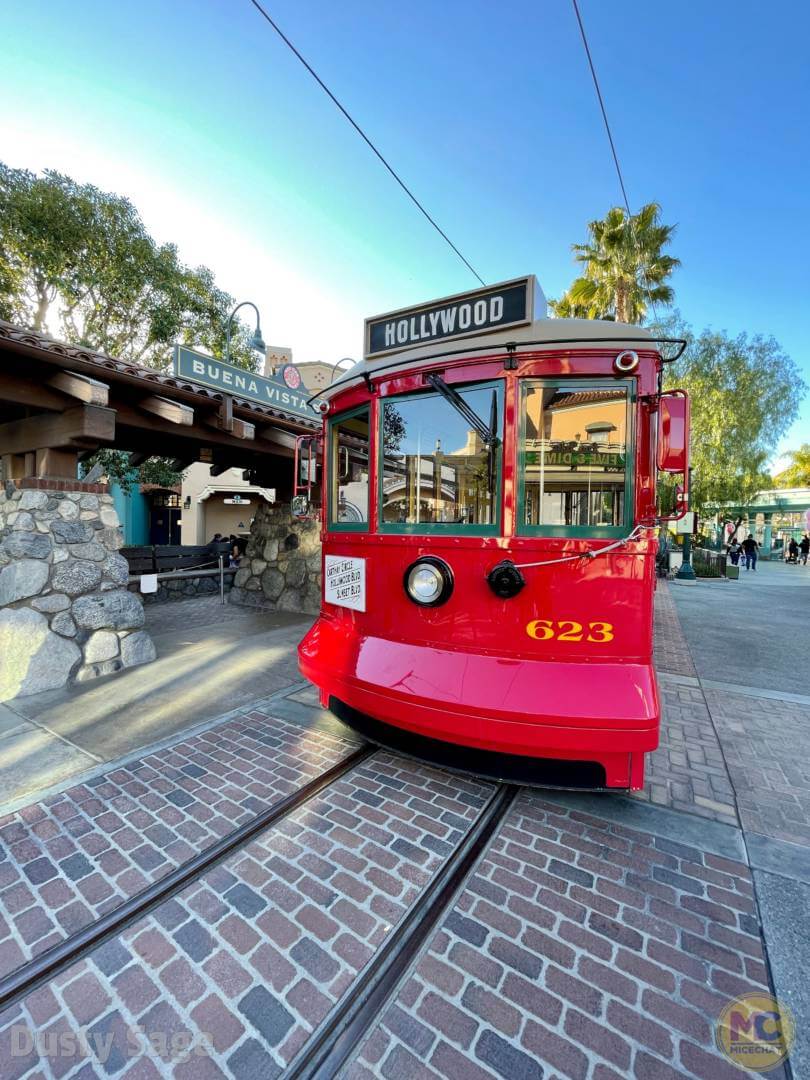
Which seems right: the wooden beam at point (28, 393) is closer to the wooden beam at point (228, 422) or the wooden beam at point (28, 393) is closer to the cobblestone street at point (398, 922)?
the wooden beam at point (228, 422)

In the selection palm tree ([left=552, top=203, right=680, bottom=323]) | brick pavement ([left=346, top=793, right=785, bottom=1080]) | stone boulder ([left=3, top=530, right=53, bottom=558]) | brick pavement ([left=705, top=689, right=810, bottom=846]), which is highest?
palm tree ([left=552, top=203, right=680, bottom=323])

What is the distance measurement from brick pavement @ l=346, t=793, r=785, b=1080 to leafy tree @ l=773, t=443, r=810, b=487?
46.9 m

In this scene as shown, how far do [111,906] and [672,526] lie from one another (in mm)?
22742

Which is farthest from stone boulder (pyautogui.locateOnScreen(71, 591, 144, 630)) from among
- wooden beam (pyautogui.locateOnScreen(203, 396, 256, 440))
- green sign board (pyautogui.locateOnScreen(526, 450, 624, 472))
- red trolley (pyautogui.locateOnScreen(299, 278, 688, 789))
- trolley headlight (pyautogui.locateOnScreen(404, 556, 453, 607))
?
green sign board (pyautogui.locateOnScreen(526, 450, 624, 472))

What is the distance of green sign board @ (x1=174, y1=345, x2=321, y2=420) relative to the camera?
17.3 ft

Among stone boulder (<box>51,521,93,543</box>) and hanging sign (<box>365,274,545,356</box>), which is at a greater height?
hanging sign (<box>365,274,545,356</box>)

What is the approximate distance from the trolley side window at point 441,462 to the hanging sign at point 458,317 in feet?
1.20

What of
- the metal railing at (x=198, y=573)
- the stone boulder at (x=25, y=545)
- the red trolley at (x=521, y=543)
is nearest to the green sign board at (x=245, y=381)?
the stone boulder at (x=25, y=545)

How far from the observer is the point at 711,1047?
57.4 inches

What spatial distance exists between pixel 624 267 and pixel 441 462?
51.3 feet

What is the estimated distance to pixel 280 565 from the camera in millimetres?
8906

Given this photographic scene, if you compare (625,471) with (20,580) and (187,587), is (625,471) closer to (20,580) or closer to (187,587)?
(20,580)

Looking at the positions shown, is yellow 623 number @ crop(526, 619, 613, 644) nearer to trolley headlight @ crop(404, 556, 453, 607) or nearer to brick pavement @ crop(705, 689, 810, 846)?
trolley headlight @ crop(404, 556, 453, 607)

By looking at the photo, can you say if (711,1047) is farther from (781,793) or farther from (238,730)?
(238,730)
